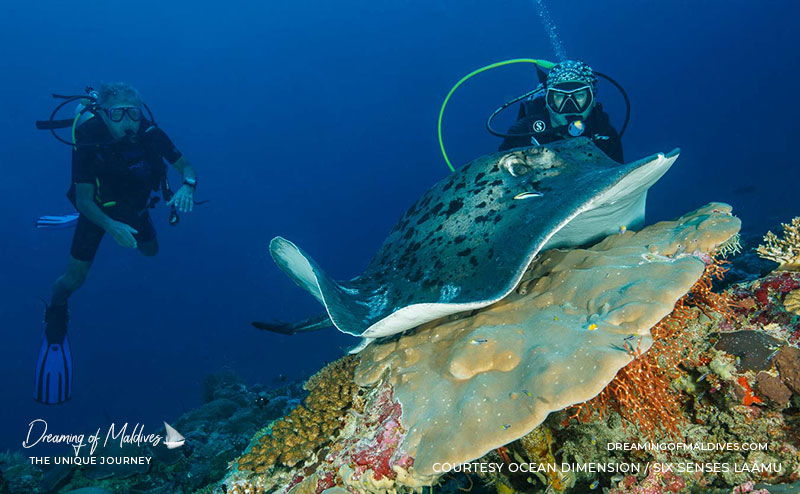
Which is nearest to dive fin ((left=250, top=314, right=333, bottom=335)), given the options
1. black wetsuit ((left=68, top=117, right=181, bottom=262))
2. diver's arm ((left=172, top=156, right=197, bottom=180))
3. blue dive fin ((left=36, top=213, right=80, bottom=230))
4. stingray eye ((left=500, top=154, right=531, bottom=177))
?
stingray eye ((left=500, top=154, right=531, bottom=177))

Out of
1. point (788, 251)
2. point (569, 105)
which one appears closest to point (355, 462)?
point (788, 251)

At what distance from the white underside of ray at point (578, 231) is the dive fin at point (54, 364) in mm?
9341

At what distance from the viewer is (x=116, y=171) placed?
7699 mm

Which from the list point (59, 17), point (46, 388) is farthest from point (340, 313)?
point (59, 17)

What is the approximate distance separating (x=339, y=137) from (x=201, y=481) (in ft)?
268

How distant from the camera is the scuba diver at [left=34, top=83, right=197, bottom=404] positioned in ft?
23.7

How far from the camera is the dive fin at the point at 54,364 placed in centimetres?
862

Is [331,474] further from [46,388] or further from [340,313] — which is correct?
[46,388]

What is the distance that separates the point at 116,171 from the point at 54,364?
5030 mm

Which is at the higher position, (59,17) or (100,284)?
(59,17)

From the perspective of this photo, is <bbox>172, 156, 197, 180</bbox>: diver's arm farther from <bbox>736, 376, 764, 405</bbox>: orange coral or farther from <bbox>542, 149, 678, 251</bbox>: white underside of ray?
<bbox>736, 376, 764, 405</bbox>: orange coral

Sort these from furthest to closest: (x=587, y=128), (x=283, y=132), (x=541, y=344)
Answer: (x=283, y=132) → (x=587, y=128) → (x=541, y=344)

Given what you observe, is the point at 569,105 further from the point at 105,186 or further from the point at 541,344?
the point at 105,186

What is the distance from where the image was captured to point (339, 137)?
8094 cm
